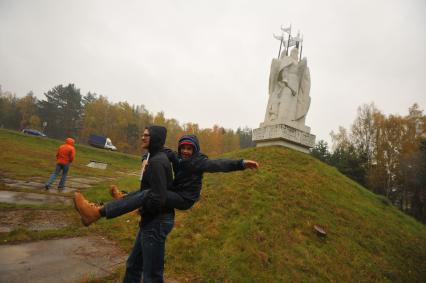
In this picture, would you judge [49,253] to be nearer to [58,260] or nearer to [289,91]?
[58,260]

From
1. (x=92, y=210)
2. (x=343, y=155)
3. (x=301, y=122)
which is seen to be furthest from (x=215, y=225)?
(x=343, y=155)

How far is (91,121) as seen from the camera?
67.7 m

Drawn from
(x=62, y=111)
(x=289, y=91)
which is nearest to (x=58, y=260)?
(x=289, y=91)

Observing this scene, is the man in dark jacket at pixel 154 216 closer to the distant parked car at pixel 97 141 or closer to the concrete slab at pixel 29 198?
the concrete slab at pixel 29 198

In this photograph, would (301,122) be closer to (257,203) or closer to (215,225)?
(257,203)

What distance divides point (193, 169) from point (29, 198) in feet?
23.8

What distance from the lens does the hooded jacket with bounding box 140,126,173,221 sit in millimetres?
2855

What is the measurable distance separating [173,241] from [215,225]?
48.4 inches

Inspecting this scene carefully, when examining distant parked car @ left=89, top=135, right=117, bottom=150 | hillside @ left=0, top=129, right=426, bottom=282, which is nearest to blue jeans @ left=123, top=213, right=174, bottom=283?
hillside @ left=0, top=129, right=426, bottom=282

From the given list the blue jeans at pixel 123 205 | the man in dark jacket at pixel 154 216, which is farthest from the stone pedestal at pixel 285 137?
the blue jeans at pixel 123 205

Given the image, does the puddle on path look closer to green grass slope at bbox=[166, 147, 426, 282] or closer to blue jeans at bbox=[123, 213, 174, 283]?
green grass slope at bbox=[166, 147, 426, 282]

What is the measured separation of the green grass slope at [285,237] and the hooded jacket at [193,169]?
2.40m

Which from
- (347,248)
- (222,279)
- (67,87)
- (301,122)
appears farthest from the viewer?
(67,87)

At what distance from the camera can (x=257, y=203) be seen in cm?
802
